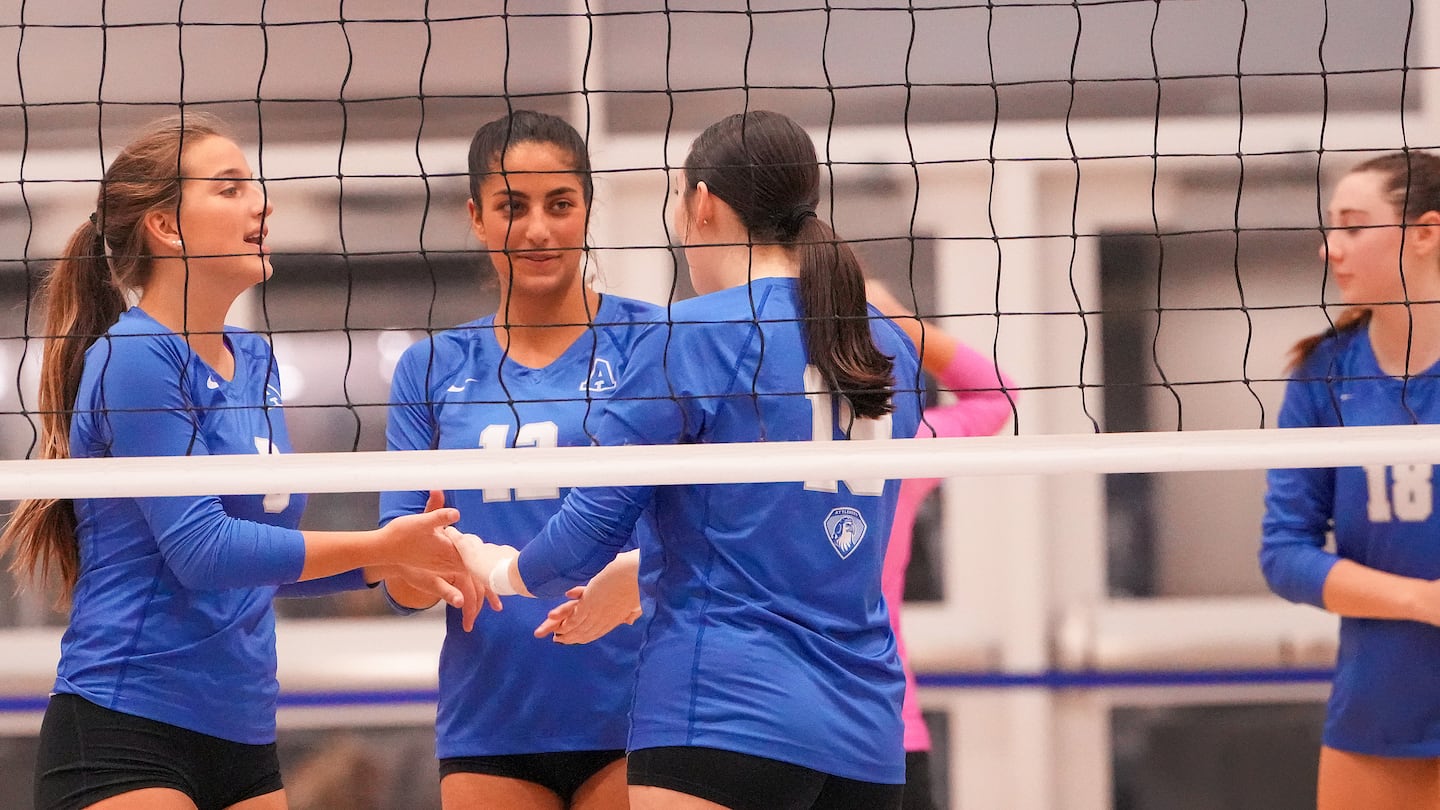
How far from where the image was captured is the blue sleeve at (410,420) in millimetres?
2080

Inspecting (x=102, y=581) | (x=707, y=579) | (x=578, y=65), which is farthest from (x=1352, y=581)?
(x=578, y=65)

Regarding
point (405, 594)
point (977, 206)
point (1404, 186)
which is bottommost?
point (405, 594)

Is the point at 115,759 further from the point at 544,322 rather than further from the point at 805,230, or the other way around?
the point at 805,230

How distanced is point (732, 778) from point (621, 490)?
0.38m

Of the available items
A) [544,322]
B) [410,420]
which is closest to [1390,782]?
[544,322]

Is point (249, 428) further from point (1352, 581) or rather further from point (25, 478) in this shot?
point (1352, 581)

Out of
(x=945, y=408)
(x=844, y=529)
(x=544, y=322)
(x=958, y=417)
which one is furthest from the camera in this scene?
(x=945, y=408)

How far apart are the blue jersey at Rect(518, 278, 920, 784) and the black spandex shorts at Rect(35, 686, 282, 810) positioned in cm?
63

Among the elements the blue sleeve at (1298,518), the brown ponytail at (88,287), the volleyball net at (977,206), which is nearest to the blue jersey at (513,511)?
the brown ponytail at (88,287)

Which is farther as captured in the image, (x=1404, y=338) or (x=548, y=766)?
(x=1404, y=338)

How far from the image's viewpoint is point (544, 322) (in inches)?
84.7

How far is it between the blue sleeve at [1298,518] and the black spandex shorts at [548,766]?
1.15m

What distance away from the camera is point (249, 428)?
6.53 feet

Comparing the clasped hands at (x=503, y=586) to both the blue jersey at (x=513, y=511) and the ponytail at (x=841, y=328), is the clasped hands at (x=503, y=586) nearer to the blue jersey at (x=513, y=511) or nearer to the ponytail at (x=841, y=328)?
the blue jersey at (x=513, y=511)
